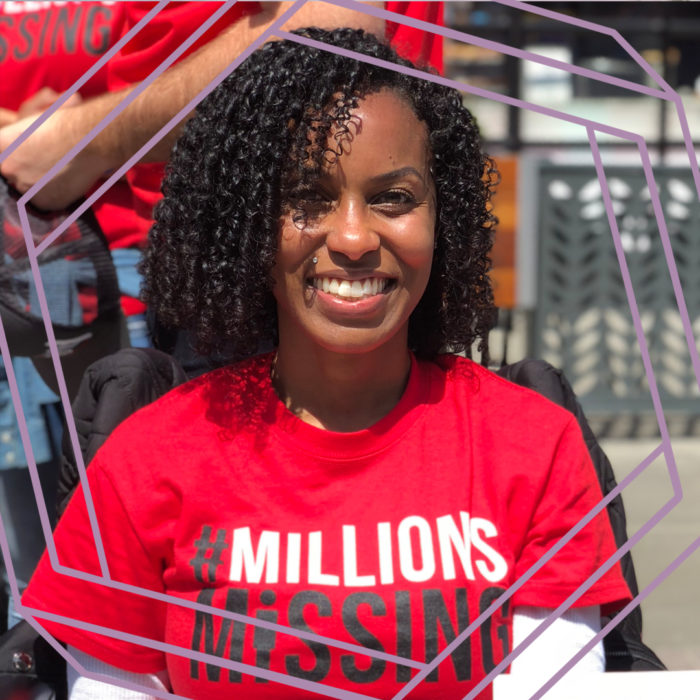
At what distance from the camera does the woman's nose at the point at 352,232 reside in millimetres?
1229

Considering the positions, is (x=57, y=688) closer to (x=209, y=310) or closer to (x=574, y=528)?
(x=209, y=310)

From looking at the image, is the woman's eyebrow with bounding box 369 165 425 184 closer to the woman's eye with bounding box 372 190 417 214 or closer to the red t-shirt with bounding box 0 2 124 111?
the woman's eye with bounding box 372 190 417 214

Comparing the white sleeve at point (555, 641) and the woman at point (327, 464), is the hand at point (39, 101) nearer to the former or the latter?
the woman at point (327, 464)

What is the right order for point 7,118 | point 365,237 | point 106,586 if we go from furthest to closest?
point 7,118 < point 106,586 < point 365,237

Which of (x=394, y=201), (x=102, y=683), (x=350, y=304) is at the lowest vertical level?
(x=102, y=683)

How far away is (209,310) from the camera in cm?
145

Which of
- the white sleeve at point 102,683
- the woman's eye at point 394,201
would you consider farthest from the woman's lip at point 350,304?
the white sleeve at point 102,683

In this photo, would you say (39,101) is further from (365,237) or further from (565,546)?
(565,546)

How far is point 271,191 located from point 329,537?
1.41ft

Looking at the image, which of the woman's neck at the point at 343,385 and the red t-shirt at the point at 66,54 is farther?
the red t-shirt at the point at 66,54

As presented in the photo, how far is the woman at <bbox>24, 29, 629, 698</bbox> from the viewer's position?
4.14 feet

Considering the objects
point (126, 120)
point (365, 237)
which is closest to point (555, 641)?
point (365, 237)

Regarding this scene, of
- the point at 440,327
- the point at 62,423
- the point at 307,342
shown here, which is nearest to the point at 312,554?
the point at 307,342

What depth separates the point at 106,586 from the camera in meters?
1.33
